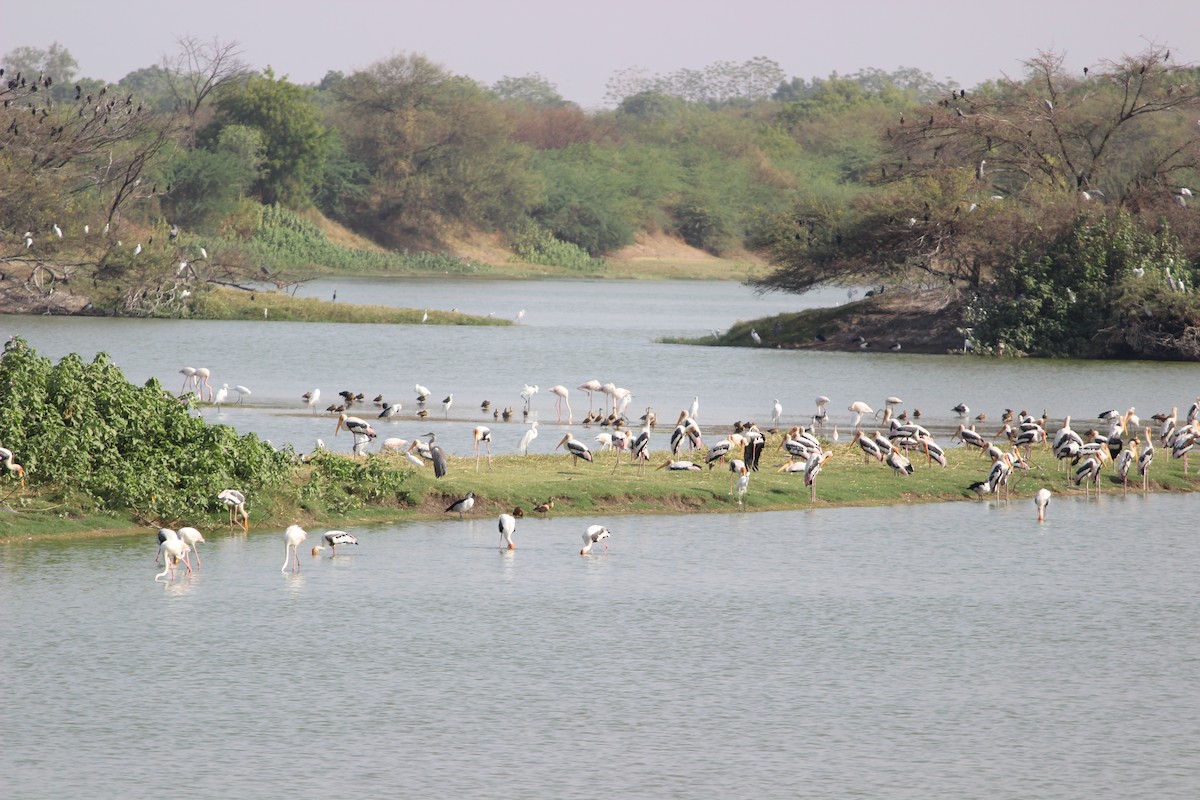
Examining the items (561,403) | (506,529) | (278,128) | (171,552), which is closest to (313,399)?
(561,403)

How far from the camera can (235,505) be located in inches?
781

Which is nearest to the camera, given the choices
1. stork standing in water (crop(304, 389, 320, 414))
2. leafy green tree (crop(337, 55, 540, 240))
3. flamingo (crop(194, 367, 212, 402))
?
stork standing in water (crop(304, 389, 320, 414))

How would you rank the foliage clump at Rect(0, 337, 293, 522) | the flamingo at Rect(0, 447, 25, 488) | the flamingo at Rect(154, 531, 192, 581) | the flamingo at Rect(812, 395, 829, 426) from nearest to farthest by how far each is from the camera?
1. the flamingo at Rect(154, 531, 192, 581)
2. the flamingo at Rect(0, 447, 25, 488)
3. the foliage clump at Rect(0, 337, 293, 522)
4. the flamingo at Rect(812, 395, 829, 426)

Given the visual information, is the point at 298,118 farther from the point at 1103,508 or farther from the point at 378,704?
the point at 378,704

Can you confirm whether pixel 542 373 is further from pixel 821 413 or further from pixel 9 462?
pixel 9 462

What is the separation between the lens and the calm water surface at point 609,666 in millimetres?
11758

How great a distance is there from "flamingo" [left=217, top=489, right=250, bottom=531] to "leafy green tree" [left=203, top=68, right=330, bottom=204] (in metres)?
77.4

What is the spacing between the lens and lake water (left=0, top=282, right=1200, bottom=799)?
11.8 m

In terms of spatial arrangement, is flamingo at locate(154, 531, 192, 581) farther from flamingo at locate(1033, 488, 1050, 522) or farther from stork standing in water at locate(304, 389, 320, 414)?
stork standing in water at locate(304, 389, 320, 414)

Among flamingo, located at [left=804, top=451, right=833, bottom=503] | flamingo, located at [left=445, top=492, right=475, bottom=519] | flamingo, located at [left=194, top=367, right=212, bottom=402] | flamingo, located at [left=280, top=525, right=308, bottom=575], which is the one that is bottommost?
flamingo, located at [left=280, top=525, right=308, bottom=575]

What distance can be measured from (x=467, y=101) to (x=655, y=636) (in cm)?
9932

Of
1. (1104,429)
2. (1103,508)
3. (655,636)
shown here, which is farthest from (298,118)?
(655,636)

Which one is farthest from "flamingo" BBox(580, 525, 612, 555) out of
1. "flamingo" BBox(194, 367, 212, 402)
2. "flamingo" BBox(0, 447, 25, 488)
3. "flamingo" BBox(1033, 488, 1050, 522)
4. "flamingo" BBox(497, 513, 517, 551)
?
"flamingo" BBox(194, 367, 212, 402)

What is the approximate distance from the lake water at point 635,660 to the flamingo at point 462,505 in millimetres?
167
